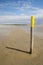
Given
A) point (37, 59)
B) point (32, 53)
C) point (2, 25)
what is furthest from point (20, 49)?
point (2, 25)

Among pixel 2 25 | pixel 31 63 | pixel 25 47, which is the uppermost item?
pixel 2 25

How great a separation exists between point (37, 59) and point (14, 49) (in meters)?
1.22

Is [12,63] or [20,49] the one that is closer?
[12,63]

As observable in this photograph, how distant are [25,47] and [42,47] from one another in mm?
639

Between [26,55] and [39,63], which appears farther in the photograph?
[26,55]

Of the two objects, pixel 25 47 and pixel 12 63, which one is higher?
pixel 25 47

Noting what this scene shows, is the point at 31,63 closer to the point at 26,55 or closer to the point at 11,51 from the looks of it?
the point at 26,55

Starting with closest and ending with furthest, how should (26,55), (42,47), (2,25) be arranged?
1. (26,55)
2. (42,47)
3. (2,25)

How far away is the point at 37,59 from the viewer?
4695mm

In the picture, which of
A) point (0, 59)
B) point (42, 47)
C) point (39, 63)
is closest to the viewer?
point (39, 63)

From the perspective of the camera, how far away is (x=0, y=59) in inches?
184

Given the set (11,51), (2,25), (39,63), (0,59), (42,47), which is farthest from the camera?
(2,25)

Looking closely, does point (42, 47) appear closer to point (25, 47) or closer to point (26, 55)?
point (25, 47)

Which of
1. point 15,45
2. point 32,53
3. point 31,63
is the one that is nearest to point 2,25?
point 15,45
